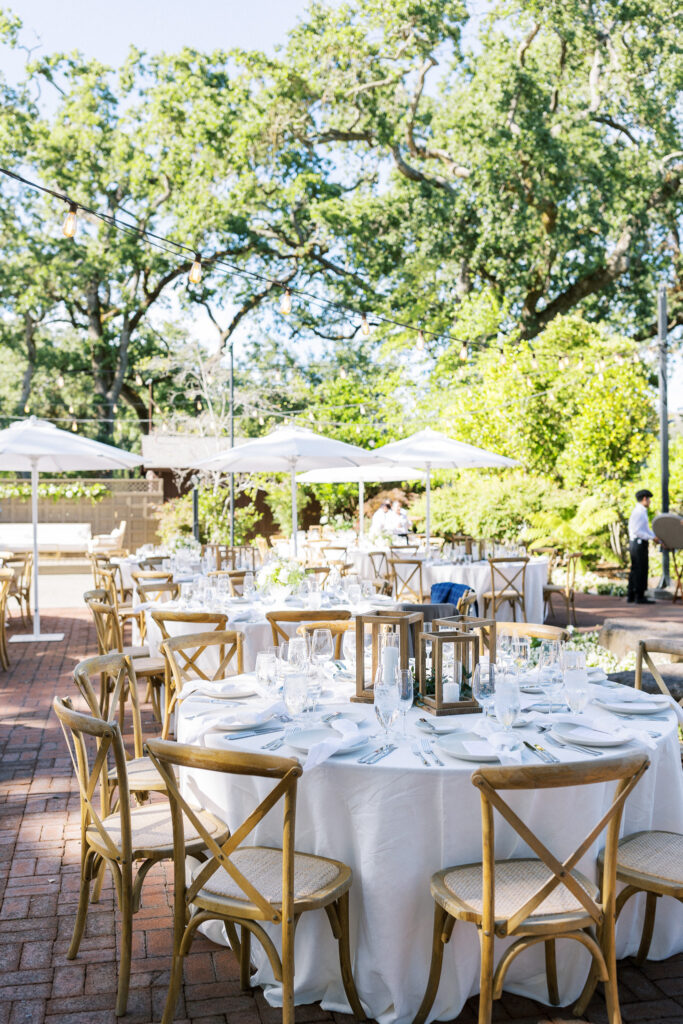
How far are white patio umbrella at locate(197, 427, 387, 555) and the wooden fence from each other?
12.8m

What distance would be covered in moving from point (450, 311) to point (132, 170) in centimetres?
1097

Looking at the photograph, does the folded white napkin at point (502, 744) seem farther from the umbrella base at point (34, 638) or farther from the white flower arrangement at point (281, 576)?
the umbrella base at point (34, 638)

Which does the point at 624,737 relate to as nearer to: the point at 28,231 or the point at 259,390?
the point at 259,390

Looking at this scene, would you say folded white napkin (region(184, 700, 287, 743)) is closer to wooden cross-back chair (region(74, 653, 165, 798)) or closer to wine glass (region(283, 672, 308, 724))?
wine glass (region(283, 672, 308, 724))

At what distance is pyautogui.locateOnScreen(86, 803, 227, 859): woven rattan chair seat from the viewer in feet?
10.2

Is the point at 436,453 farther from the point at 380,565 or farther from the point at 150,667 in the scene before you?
the point at 150,667

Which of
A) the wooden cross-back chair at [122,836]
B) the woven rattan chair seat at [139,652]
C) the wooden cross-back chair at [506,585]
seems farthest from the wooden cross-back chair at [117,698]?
the wooden cross-back chair at [506,585]

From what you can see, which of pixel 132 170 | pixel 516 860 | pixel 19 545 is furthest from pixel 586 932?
pixel 132 170

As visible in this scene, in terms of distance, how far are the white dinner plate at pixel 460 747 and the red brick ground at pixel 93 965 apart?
844 millimetres

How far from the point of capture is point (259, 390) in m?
27.8

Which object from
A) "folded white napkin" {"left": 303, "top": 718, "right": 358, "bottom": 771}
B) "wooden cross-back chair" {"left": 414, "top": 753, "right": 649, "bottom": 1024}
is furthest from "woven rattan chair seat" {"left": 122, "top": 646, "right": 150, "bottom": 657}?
"wooden cross-back chair" {"left": 414, "top": 753, "right": 649, "bottom": 1024}

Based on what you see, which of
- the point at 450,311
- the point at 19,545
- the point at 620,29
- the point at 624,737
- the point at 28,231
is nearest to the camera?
the point at 624,737

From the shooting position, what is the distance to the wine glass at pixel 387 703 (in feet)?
9.93

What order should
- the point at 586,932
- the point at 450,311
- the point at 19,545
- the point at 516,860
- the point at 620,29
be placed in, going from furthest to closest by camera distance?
the point at 450,311 < the point at 620,29 < the point at 19,545 < the point at 516,860 < the point at 586,932
